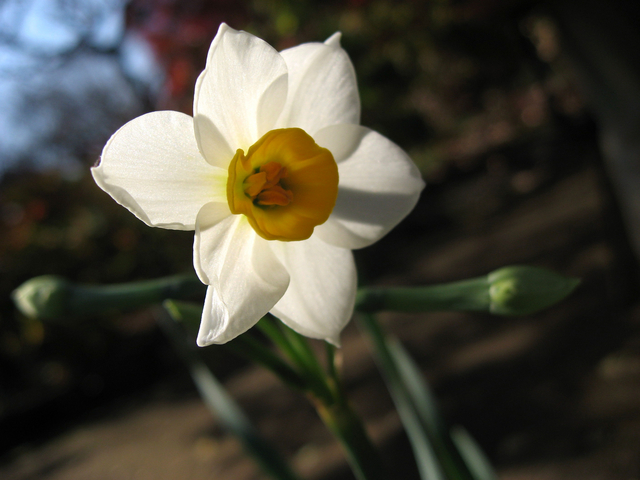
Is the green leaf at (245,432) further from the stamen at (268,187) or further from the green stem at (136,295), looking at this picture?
the stamen at (268,187)

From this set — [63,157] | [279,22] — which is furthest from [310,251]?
[63,157]

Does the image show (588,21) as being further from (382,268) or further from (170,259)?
(170,259)

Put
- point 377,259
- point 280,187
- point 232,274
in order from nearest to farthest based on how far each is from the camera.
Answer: point 232,274 → point 280,187 → point 377,259

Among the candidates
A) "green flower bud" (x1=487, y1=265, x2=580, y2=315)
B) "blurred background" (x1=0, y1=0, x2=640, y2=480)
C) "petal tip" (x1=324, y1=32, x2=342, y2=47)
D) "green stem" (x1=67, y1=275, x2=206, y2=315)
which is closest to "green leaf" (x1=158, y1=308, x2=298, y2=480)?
"green stem" (x1=67, y1=275, x2=206, y2=315)

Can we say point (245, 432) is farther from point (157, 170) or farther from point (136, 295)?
point (157, 170)

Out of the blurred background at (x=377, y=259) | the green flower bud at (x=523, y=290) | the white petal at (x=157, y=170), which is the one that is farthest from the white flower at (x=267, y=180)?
the blurred background at (x=377, y=259)

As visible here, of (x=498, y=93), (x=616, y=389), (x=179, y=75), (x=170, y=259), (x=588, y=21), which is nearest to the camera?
(x=588, y=21)

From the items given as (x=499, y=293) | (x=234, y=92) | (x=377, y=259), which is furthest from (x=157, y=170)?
(x=377, y=259)
